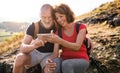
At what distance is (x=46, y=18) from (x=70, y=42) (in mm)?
866

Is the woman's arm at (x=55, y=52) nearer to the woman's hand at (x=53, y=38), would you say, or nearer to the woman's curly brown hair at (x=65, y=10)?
the woman's hand at (x=53, y=38)

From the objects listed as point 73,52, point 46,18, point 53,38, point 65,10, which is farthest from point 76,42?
point 46,18

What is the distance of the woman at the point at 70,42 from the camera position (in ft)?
20.8

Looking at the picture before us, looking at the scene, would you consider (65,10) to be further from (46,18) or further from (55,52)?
(55,52)

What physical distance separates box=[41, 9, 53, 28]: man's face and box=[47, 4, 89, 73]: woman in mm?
210

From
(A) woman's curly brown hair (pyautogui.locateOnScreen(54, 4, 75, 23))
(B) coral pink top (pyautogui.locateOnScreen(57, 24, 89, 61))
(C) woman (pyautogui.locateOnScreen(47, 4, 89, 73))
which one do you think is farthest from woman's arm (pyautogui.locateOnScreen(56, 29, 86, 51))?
(A) woman's curly brown hair (pyautogui.locateOnScreen(54, 4, 75, 23))

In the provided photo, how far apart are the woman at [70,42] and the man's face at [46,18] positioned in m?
0.21

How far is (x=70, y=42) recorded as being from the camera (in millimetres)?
6539

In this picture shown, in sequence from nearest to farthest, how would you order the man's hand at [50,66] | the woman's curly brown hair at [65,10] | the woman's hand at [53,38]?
the woman's hand at [53,38] → the man's hand at [50,66] → the woman's curly brown hair at [65,10]

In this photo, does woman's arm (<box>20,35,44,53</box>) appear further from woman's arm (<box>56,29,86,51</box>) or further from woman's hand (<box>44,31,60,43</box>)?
woman's arm (<box>56,29,86,51</box>)

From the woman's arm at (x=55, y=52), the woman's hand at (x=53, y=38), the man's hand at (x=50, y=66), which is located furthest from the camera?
the woman's arm at (x=55, y=52)

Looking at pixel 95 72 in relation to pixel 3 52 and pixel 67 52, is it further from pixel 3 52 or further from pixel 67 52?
pixel 3 52

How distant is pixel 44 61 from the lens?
703 centimetres

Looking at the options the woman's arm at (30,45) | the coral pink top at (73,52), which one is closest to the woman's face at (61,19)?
the coral pink top at (73,52)
